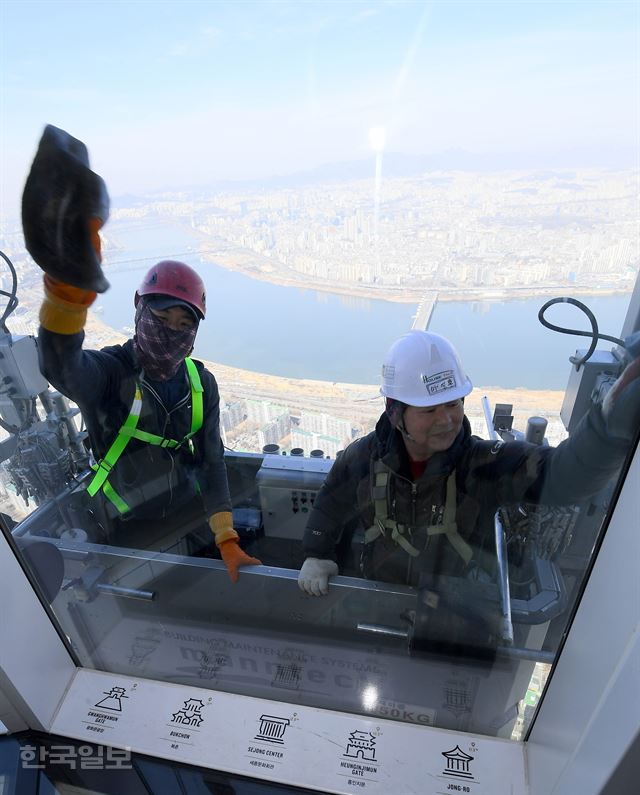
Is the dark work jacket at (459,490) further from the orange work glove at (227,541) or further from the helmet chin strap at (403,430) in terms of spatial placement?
the orange work glove at (227,541)

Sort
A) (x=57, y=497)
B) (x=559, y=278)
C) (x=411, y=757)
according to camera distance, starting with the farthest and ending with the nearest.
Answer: (x=57, y=497) < (x=559, y=278) < (x=411, y=757)

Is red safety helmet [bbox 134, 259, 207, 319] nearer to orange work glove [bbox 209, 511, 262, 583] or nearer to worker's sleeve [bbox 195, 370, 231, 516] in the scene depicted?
worker's sleeve [bbox 195, 370, 231, 516]

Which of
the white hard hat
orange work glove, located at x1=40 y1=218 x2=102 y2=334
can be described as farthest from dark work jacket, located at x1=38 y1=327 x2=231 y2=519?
the white hard hat

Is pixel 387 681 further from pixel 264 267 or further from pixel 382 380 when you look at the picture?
pixel 264 267

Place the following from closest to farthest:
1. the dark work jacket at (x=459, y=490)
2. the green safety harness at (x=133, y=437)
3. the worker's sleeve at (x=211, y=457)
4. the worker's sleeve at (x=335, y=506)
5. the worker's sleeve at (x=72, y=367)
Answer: the worker's sleeve at (x=72, y=367) < the dark work jacket at (x=459, y=490) < the worker's sleeve at (x=335, y=506) < the green safety harness at (x=133, y=437) < the worker's sleeve at (x=211, y=457)

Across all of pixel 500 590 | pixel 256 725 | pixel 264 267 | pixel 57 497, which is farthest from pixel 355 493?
pixel 57 497

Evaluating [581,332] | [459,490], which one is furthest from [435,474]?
[581,332]

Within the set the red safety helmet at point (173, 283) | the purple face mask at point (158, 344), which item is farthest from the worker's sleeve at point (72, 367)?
the red safety helmet at point (173, 283)

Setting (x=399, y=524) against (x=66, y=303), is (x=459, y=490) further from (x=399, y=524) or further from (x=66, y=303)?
(x=66, y=303)
